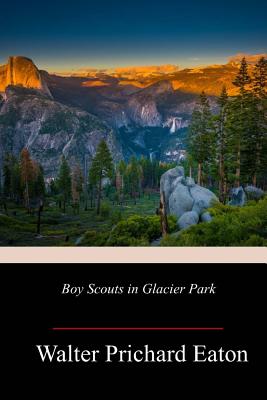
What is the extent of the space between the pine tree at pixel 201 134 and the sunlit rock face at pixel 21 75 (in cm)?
442

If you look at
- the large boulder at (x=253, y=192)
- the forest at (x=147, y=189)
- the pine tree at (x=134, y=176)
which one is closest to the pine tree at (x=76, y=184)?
the forest at (x=147, y=189)

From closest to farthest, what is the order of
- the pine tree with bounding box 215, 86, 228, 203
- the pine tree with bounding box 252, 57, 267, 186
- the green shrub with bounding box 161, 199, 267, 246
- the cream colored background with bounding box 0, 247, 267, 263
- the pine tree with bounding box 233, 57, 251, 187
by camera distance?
the cream colored background with bounding box 0, 247, 267, 263
the green shrub with bounding box 161, 199, 267, 246
the pine tree with bounding box 252, 57, 267, 186
the pine tree with bounding box 233, 57, 251, 187
the pine tree with bounding box 215, 86, 228, 203

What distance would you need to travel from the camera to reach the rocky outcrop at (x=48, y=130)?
13.7m

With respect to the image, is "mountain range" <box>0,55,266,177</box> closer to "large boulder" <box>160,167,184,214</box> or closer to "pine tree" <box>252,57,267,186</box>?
"pine tree" <box>252,57,267,186</box>

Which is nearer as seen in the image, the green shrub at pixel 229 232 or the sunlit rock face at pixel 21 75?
the green shrub at pixel 229 232

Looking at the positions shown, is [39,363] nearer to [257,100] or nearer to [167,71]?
[167,71]

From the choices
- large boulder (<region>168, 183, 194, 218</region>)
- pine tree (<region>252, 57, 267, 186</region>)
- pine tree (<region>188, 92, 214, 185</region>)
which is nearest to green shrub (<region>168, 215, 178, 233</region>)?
large boulder (<region>168, 183, 194, 218</region>)

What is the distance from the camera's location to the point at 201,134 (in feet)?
48.9

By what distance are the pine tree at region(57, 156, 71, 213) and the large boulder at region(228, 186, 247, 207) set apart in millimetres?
4800

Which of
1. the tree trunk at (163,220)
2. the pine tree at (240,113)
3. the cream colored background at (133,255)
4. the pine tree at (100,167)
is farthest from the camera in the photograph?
the pine tree at (240,113)

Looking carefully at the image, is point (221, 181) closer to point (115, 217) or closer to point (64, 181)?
point (115, 217)

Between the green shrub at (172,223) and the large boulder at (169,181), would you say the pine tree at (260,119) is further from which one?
the green shrub at (172,223)

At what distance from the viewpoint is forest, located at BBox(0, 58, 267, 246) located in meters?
12.7

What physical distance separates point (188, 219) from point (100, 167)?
3.01 metres
